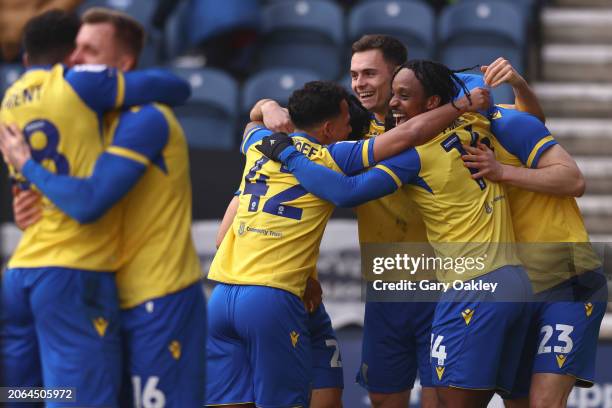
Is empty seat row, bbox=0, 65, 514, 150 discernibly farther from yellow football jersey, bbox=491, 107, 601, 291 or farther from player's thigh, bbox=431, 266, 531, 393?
player's thigh, bbox=431, 266, 531, 393

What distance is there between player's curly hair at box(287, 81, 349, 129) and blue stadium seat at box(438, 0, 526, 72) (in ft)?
15.5

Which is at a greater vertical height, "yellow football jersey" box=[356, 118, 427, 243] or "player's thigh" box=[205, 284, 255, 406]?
"yellow football jersey" box=[356, 118, 427, 243]

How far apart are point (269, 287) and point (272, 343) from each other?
0.23 meters

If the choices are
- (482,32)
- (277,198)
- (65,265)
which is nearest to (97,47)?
(65,265)

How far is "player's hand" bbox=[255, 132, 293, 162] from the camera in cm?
490

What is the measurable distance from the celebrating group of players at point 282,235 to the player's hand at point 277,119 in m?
0.01

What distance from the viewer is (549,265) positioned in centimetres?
511

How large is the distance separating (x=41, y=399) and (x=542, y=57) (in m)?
7.24

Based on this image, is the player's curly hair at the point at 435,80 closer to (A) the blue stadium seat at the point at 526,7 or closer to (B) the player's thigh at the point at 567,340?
(B) the player's thigh at the point at 567,340

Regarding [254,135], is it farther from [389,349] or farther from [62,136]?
[62,136]

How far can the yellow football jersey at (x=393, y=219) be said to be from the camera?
536 cm

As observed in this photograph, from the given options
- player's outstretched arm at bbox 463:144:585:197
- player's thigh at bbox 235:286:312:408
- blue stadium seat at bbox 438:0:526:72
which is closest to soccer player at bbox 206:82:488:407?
player's thigh at bbox 235:286:312:408

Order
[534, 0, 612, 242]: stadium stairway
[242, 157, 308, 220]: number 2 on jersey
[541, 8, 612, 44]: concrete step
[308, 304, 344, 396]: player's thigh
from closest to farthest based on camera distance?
[242, 157, 308, 220]: number 2 on jersey, [308, 304, 344, 396]: player's thigh, [534, 0, 612, 242]: stadium stairway, [541, 8, 612, 44]: concrete step

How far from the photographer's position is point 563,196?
5.12 m
